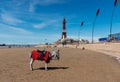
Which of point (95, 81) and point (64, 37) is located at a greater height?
point (64, 37)

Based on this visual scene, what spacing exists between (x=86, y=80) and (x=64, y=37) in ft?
586

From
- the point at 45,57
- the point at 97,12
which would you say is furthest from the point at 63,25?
the point at 45,57

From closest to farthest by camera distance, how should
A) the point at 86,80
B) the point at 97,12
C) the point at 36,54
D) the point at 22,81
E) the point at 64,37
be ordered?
the point at 22,81 → the point at 86,80 → the point at 36,54 → the point at 97,12 → the point at 64,37

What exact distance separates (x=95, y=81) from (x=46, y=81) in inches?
118

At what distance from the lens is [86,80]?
513 inches

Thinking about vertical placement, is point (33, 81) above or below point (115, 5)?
below

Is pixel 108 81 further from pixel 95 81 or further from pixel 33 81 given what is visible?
pixel 33 81

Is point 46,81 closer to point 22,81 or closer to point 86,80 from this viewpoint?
point 22,81

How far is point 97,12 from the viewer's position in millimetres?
94875

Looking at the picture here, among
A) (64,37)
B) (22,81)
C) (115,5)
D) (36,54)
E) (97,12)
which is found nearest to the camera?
(22,81)

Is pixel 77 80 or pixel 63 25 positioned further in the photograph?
pixel 63 25

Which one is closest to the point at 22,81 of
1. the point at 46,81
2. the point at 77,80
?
the point at 46,81

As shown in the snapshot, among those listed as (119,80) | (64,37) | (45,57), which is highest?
(64,37)

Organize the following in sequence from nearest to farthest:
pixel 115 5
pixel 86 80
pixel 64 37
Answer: pixel 86 80, pixel 115 5, pixel 64 37
